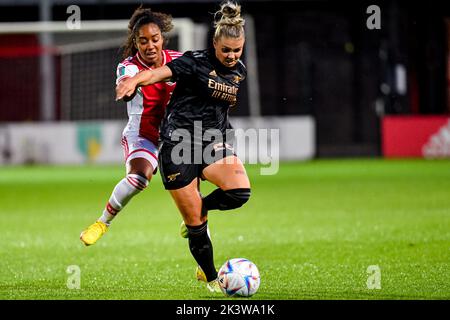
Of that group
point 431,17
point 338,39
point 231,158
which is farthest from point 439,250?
point 338,39

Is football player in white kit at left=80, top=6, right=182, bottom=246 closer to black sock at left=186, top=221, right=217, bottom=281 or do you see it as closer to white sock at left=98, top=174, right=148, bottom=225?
white sock at left=98, top=174, right=148, bottom=225

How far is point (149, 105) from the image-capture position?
8.84 metres

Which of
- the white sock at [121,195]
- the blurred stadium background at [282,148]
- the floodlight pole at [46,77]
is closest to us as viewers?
the white sock at [121,195]

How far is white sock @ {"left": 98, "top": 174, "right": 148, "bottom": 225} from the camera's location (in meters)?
8.73

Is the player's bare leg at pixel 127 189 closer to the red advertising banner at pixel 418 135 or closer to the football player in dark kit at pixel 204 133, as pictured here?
the football player in dark kit at pixel 204 133

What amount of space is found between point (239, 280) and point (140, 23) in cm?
247

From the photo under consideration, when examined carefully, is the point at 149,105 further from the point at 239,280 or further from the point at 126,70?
the point at 239,280

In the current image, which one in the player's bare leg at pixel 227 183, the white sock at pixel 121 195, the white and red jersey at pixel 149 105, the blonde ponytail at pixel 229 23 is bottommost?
the white sock at pixel 121 195

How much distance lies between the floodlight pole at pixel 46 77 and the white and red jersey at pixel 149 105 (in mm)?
16160

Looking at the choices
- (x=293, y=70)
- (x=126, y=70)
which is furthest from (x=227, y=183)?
(x=293, y=70)

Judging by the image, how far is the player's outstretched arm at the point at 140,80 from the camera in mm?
6824

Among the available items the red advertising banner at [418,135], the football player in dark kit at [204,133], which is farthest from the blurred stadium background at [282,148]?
the football player in dark kit at [204,133]

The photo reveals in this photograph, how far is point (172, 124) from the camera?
758cm
